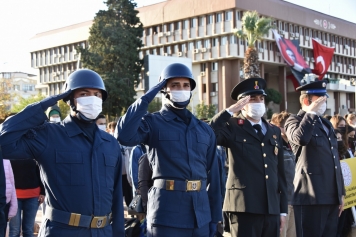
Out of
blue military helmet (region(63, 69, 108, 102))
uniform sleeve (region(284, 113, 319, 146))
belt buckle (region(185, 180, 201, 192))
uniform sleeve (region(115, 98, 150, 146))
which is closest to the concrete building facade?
uniform sleeve (region(284, 113, 319, 146))

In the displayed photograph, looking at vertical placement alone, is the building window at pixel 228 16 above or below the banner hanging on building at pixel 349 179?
above

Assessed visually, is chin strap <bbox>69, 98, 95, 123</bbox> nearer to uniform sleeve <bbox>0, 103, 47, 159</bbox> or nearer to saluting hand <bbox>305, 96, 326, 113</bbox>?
uniform sleeve <bbox>0, 103, 47, 159</bbox>

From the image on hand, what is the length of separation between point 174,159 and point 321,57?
53328 mm

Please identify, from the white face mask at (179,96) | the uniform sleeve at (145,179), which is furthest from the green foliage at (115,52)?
the white face mask at (179,96)

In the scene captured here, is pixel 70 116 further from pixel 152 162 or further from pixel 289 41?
pixel 289 41

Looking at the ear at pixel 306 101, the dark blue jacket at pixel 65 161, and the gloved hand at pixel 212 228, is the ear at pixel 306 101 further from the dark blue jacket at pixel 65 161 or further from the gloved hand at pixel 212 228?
the dark blue jacket at pixel 65 161

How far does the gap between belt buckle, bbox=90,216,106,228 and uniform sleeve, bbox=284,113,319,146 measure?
312 centimetres

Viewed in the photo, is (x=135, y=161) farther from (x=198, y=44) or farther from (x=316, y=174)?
(x=198, y=44)

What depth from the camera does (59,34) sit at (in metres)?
62.4

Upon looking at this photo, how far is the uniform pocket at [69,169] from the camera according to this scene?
11.9 ft

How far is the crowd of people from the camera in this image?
362cm

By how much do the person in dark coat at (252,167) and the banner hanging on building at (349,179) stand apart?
2830mm

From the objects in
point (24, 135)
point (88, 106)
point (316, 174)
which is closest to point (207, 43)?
point (316, 174)

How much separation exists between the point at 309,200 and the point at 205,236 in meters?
2.22
